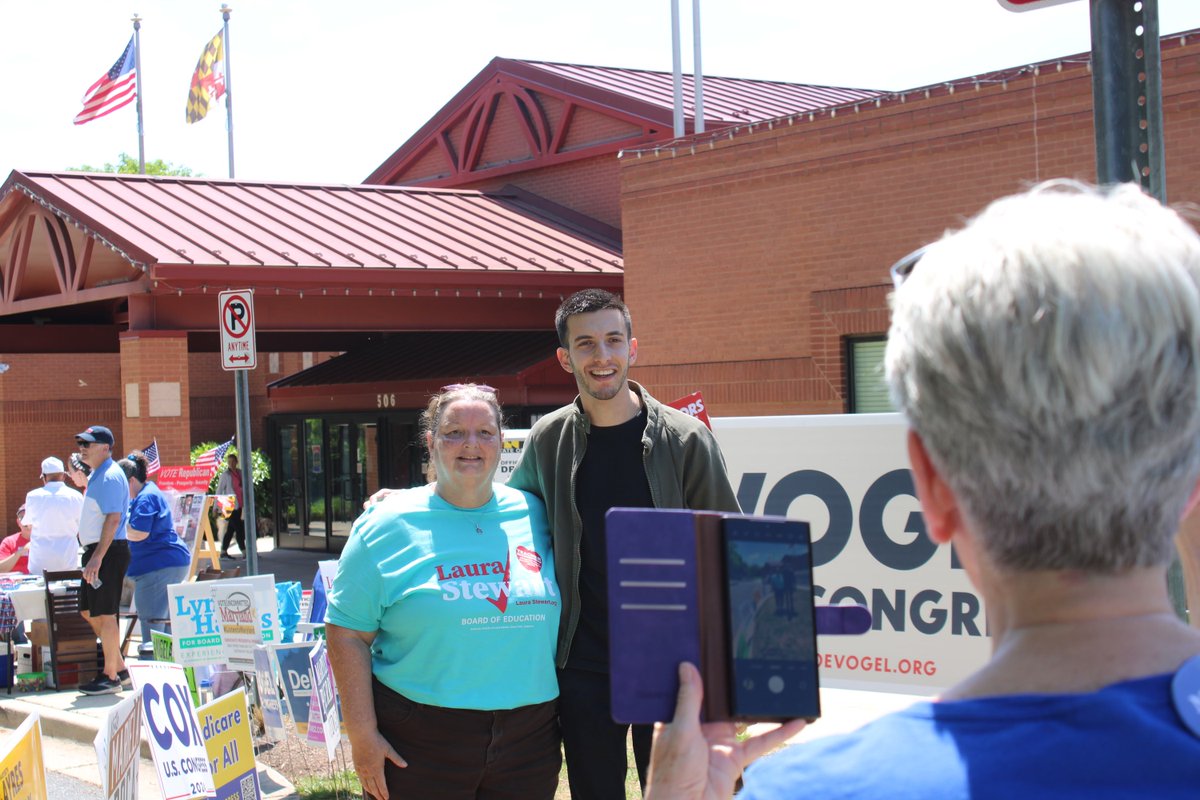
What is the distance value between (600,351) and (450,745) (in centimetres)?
129

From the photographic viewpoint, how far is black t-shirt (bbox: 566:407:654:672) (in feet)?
12.7

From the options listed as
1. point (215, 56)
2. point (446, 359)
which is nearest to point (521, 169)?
point (446, 359)

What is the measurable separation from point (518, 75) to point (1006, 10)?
17.6 m

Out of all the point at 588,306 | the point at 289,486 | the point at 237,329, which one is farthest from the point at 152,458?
the point at 588,306

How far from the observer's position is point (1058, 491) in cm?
115

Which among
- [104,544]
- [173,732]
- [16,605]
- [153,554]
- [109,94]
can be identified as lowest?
[16,605]

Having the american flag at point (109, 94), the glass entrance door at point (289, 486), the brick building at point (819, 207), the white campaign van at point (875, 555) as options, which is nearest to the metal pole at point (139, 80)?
the american flag at point (109, 94)

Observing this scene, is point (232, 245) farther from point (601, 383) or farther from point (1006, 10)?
point (1006, 10)

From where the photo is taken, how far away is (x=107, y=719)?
4500mm

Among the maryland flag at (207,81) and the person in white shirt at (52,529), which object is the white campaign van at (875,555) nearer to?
the person in white shirt at (52,529)

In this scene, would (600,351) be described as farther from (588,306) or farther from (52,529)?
(52,529)

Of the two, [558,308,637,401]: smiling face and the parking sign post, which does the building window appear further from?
[558,308,637,401]: smiling face

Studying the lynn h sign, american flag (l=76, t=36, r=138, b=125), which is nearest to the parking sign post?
the lynn h sign

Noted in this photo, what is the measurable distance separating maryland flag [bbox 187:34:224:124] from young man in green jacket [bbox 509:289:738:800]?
26.6 m
